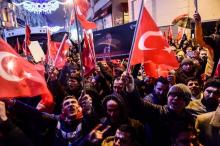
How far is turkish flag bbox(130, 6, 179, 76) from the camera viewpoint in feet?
15.4

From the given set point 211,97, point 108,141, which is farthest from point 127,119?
point 211,97

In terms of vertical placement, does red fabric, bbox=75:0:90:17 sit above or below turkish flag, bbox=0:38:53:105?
above

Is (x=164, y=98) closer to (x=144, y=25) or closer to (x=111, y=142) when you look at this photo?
(x=144, y=25)

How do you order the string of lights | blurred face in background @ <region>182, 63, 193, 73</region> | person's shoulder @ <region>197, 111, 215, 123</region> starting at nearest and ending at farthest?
1. person's shoulder @ <region>197, 111, 215, 123</region>
2. blurred face in background @ <region>182, 63, 193, 73</region>
3. the string of lights

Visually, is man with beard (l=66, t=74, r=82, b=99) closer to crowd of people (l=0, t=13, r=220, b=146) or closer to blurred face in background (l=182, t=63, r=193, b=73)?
crowd of people (l=0, t=13, r=220, b=146)

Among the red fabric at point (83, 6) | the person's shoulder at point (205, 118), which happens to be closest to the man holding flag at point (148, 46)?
the person's shoulder at point (205, 118)

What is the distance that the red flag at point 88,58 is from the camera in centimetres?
620

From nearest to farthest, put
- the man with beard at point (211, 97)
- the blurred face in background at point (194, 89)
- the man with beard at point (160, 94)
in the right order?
the man with beard at point (211, 97), the man with beard at point (160, 94), the blurred face in background at point (194, 89)

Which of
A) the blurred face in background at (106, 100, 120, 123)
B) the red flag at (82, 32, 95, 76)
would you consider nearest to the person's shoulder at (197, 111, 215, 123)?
the blurred face in background at (106, 100, 120, 123)

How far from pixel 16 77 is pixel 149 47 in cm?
164

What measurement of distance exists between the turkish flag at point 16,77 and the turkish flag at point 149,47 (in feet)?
3.90

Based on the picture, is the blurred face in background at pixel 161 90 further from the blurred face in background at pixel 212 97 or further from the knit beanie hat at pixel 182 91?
the knit beanie hat at pixel 182 91

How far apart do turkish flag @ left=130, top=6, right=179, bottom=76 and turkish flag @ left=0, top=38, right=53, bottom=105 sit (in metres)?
1.19

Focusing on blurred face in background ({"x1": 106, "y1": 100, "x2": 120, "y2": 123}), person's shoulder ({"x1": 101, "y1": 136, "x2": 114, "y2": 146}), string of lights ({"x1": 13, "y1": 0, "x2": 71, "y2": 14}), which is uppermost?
string of lights ({"x1": 13, "y1": 0, "x2": 71, "y2": 14})
